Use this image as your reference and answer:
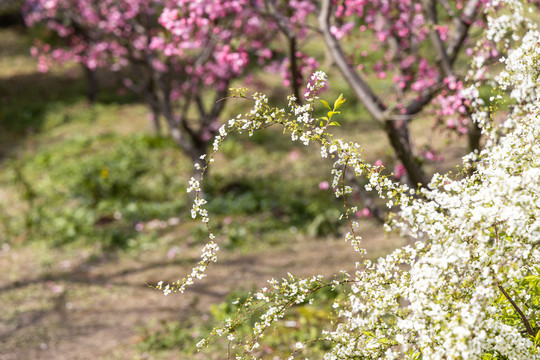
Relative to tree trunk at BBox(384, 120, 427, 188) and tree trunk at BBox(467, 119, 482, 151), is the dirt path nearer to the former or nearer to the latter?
tree trunk at BBox(384, 120, 427, 188)

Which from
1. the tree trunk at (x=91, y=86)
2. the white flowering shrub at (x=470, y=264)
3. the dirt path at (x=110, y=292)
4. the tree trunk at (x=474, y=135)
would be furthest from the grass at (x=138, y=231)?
the white flowering shrub at (x=470, y=264)

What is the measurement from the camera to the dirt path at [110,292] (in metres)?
6.38

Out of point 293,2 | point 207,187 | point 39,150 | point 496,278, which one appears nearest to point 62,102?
point 39,150

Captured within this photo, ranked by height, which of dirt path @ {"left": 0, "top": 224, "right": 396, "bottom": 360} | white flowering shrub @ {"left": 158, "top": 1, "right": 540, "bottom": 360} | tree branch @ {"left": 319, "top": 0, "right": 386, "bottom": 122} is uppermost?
tree branch @ {"left": 319, "top": 0, "right": 386, "bottom": 122}

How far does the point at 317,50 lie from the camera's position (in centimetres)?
2248

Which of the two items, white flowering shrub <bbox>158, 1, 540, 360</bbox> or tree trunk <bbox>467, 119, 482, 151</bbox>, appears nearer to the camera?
white flowering shrub <bbox>158, 1, 540, 360</bbox>

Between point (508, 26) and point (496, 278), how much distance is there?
2349 millimetres

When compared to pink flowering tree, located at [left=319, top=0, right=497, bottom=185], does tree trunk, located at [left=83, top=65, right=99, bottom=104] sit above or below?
above

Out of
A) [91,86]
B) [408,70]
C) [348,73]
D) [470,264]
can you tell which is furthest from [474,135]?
[91,86]

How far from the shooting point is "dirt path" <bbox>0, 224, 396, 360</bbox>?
251 inches

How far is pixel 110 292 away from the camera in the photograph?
7.55 metres

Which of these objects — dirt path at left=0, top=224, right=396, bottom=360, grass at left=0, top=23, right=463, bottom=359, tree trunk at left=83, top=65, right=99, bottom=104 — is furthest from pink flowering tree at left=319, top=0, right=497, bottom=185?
tree trunk at left=83, top=65, right=99, bottom=104

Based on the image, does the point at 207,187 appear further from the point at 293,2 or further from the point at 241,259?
the point at 293,2

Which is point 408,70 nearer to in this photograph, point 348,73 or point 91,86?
point 348,73
